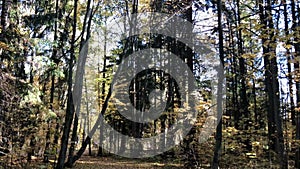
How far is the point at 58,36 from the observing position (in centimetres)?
1492

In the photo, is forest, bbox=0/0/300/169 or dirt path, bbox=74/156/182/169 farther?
dirt path, bbox=74/156/182/169

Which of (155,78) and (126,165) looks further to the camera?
(155,78)

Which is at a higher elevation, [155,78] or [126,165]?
[155,78]

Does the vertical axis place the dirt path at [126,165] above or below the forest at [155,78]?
below

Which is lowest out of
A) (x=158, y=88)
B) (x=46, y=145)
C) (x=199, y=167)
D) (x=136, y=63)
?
(x=199, y=167)

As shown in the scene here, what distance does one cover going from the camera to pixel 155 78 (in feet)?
67.8

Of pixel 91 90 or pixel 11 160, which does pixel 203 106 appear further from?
pixel 91 90

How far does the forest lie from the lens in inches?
328

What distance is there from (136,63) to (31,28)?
8.30 meters

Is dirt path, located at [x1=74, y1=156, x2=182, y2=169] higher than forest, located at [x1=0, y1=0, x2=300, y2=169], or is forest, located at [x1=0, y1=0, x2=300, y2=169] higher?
forest, located at [x1=0, y1=0, x2=300, y2=169]

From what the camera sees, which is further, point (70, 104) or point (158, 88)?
point (158, 88)

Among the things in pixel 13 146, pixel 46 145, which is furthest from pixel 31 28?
pixel 13 146

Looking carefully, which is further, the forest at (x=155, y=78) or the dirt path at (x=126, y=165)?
the dirt path at (x=126, y=165)

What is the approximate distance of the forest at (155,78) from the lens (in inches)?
328
